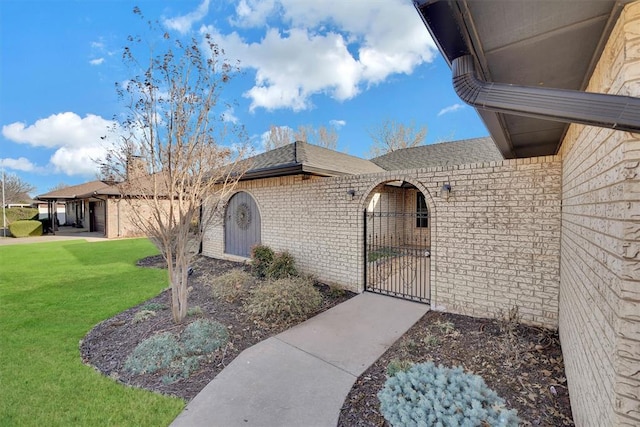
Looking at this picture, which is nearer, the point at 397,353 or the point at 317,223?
the point at 397,353

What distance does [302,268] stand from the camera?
289 inches

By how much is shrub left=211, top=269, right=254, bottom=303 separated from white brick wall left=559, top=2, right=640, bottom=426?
5332mm

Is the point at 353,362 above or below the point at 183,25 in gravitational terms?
below

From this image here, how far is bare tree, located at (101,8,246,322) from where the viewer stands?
4.21 metres

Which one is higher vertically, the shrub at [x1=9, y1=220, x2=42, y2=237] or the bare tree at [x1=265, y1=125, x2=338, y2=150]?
the bare tree at [x1=265, y1=125, x2=338, y2=150]

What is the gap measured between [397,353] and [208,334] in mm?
Result: 2783

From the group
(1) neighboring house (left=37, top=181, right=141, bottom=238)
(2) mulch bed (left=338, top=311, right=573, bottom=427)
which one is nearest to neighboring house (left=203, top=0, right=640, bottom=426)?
(2) mulch bed (left=338, top=311, right=573, bottom=427)

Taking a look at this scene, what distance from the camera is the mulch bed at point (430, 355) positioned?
9.00 ft

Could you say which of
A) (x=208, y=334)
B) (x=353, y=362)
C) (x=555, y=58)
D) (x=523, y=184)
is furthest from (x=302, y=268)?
(x=555, y=58)

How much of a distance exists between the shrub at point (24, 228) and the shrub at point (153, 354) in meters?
22.9

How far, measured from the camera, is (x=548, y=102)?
159 centimetres

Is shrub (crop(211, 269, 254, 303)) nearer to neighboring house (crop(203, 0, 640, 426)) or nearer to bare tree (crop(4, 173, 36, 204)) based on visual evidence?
neighboring house (crop(203, 0, 640, 426))

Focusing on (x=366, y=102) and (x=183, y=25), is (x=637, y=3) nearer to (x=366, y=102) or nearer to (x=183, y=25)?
(x=183, y=25)

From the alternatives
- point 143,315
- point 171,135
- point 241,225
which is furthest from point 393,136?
point 143,315
